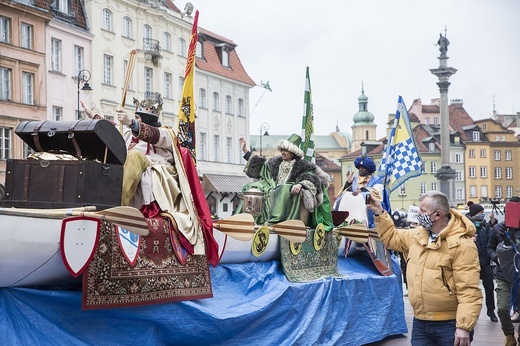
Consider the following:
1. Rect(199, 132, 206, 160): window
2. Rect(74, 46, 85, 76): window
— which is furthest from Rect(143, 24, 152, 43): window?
Rect(199, 132, 206, 160): window

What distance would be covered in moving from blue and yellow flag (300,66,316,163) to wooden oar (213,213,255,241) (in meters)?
3.16

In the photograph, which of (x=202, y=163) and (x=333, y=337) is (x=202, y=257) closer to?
(x=333, y=337)

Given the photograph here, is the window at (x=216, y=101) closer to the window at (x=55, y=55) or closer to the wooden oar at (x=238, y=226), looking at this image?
the window at (x=55, y=55)

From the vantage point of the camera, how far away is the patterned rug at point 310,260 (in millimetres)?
8508

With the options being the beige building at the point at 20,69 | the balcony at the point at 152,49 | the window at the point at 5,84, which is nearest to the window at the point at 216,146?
the balcony at the point at 152,49

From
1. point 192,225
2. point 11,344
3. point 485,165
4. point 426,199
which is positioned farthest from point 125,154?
point 485,165

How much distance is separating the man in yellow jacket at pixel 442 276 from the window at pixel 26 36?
3024 centimetres

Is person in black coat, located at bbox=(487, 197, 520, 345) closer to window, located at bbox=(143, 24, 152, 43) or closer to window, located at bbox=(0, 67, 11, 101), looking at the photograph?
window, located at bbox=(0, 67, 11, 101)

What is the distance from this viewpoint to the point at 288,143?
9.18m

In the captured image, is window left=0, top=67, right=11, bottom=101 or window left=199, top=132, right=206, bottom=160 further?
window left=199, top=132, right=206, bottom=160

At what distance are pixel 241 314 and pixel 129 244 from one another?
5.22 ft

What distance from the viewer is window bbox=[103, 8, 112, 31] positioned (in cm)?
3831

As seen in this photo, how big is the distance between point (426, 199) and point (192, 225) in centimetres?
196

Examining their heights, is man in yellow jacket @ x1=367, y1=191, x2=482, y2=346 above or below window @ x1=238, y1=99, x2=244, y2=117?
below
